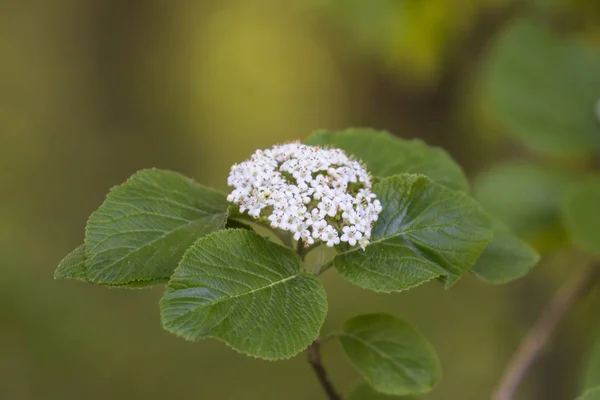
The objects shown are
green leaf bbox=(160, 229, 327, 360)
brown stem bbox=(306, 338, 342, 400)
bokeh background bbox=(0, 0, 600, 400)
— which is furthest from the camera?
bokeh background bbox=(0, 0, 600, 400)

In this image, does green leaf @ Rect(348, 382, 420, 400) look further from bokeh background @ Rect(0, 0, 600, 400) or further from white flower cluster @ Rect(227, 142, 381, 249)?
bokeh background @ Rect(0, 0, 600, 400)

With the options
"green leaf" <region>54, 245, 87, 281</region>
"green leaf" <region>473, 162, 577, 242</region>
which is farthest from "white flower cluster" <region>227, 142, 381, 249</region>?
"green leaf" <region>473, 162, 577, 242</region>

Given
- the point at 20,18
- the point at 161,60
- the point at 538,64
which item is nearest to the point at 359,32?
the point at 538,64

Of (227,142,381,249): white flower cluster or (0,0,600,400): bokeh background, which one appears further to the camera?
(0,0,600,400): bokeh background

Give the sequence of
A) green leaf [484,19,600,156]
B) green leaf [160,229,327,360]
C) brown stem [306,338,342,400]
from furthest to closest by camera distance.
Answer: green leaf [484,19,600,156], brown stem [306,338,342,400], green leaf [160,229,327,360]

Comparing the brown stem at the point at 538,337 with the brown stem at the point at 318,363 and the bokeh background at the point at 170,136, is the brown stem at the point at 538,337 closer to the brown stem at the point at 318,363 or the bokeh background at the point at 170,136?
the brown stem at the point at 318,363

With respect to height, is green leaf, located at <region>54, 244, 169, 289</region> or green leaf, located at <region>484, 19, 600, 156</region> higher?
green leaf, located at <region>484, 19, 600, 156</region>

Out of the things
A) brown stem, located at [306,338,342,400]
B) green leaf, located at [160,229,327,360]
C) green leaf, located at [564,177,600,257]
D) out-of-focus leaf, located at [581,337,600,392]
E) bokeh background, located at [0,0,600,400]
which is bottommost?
bokeh background, located at [0,0,600,400]
